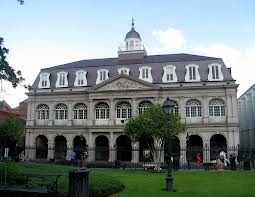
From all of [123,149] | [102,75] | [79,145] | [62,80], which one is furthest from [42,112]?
[123,149]

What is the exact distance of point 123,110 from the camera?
164 ft

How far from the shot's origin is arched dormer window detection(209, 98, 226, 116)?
47.2 m

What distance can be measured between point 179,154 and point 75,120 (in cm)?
1552

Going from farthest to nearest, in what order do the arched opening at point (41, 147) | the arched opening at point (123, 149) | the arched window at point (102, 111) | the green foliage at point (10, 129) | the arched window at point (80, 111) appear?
the arched opening at point (41, 147) → the arched window at point (80, 111) → the arched window at point (102, 111) → the arched opening at point (123, 149) → the green foliage at point (10, 129)

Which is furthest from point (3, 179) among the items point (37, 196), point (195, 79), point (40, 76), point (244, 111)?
point (244, 111)

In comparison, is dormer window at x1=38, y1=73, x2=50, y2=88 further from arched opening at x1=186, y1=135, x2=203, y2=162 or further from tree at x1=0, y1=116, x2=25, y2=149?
arched opening at x1=186, y1=135, x2=203, y2=162

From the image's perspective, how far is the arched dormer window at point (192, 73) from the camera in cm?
4850

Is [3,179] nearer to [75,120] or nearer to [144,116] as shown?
[144,116]

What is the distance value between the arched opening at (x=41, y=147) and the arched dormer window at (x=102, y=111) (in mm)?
10127

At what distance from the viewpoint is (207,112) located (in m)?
47.2

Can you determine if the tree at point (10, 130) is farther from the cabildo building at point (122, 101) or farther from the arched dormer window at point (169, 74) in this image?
the arched dormer window at point (169, 74)

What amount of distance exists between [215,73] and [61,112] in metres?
22.3

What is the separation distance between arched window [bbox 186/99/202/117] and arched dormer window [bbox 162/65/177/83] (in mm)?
3754

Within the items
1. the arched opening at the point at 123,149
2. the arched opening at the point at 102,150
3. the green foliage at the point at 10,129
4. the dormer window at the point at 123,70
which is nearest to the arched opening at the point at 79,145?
the arched opening at the point at 102,150
